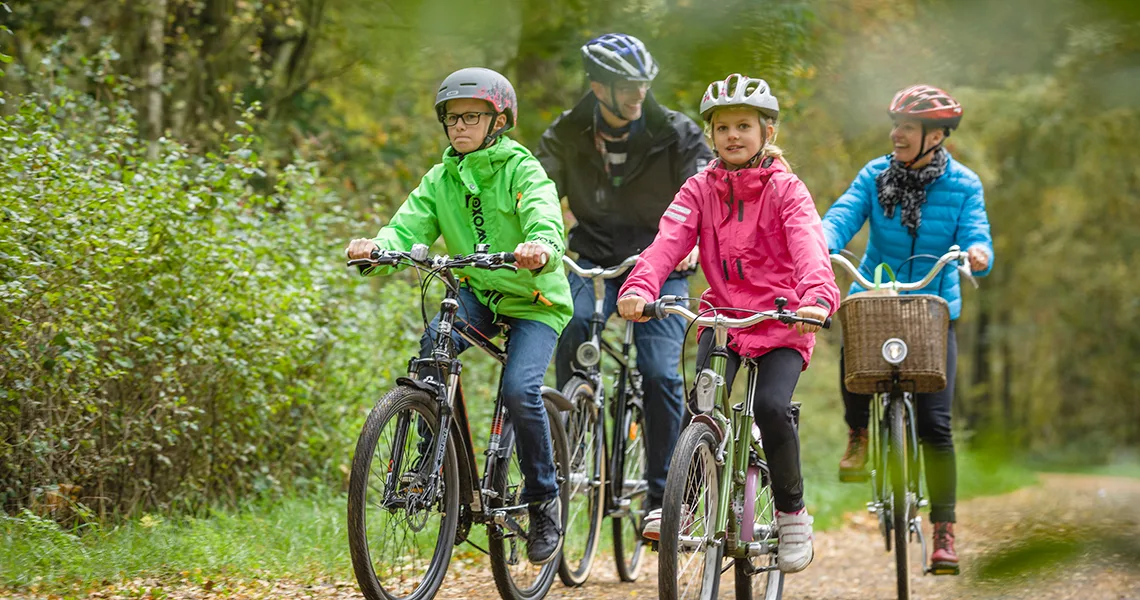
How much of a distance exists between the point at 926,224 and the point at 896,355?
79 cm

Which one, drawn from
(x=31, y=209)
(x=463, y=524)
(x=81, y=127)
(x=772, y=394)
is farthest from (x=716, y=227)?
(x=81, y=127)

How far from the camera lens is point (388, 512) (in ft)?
13.5

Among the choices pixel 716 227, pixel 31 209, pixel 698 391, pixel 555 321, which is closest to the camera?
pixel 698 391

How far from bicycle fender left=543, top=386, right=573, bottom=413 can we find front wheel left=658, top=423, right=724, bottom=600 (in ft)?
3.11

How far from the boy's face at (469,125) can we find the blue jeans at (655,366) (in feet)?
3.82

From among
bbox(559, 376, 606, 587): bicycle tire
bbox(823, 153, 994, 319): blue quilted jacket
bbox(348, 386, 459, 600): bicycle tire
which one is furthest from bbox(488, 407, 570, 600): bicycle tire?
bbox(823, 153, 994, 319): blue quilted jacket

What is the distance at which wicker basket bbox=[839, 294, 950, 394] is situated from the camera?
16.3 feet

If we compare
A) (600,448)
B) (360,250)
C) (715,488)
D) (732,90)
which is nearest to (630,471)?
(600,448)

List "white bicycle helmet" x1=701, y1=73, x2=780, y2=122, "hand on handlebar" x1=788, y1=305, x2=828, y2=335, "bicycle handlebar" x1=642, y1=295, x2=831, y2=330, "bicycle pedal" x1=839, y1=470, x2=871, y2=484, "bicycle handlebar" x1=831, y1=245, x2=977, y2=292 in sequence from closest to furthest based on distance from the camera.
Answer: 1. "white bicycle helmet" x1=701, y1=73, x2=780, y2=122
2. "hand on handlebar" x1=788, y1=305, x2=828, y2=335
3. "bicycle handlebar" x1=642, y1=295, x2=831, y2=330
4. "bicycle handlebar" x1=831, y1=245, x2=977, y2=292
5. "bicycle pedal" x1=839, y1=470, x2=871, y2=484

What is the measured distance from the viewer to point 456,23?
1.15 metres

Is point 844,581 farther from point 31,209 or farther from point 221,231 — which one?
point 31,209

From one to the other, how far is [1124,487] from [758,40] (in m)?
0.53

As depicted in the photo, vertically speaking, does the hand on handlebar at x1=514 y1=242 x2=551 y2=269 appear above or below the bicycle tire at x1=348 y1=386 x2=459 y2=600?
above

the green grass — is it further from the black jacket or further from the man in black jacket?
the black jacket
